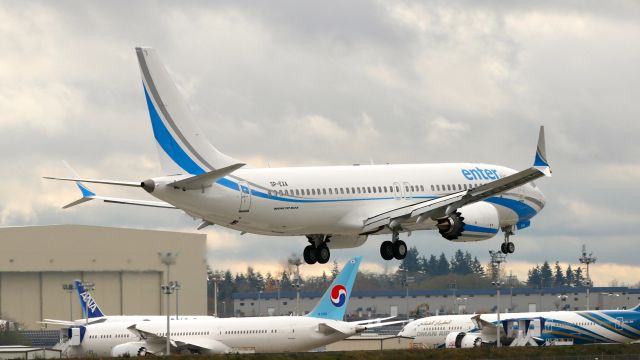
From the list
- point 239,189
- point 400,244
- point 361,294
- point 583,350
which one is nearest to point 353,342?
point 583,350

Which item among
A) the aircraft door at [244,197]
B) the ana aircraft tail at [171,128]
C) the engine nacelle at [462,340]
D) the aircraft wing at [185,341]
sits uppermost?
the ana aircraft tail at [171,128]

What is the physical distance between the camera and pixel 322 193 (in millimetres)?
70125

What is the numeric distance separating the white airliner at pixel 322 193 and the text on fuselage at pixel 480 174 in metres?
0.09

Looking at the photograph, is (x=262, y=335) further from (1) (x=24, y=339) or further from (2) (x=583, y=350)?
(1) (x=24, y=339)

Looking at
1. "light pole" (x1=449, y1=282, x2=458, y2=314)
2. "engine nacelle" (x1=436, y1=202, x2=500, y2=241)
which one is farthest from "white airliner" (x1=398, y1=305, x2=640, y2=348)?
"light pole" (x1=449, y1=282, x2=458, y2=314)

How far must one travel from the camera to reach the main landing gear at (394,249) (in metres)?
72.7

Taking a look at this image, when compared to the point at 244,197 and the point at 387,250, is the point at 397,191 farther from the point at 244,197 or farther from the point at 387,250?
the point at 244,197

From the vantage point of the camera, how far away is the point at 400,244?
240ft

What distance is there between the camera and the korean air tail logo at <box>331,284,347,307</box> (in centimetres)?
10346

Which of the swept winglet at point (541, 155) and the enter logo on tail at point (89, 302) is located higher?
the swept winglet at point (541, 155)

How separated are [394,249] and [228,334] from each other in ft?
98.7

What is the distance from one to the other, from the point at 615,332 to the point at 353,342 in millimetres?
25123

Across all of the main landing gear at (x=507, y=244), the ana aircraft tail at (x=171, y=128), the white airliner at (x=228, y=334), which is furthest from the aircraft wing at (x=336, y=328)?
the ana aircraft tail at (x=171, y=128)

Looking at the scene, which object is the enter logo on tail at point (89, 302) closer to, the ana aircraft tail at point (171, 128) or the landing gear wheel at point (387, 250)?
the landing gear wheel at point (387, 250)
